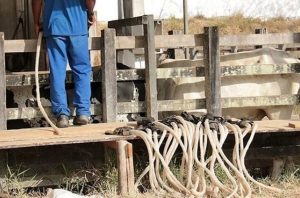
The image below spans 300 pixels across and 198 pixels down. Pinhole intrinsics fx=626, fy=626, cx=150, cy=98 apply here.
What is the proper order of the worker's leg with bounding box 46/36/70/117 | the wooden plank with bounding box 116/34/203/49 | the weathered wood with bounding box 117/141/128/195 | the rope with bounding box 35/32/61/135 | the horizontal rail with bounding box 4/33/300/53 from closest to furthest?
the weathered wood with bounding box 117/141/128/195
the rope with bounding box 35/32/61/135
the worker's leg with bounding box 46/36/70/117
the horizontal rail with bounding box 4/33/300/53
the wooden plank with bounding box 116/34/203/49

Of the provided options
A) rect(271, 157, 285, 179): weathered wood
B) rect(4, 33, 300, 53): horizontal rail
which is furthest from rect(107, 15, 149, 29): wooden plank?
rect(271, 157, 285, 179): weathered wood

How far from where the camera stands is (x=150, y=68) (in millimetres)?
6891

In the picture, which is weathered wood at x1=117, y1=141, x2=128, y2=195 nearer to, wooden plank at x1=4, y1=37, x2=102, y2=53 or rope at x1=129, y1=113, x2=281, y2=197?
rope at x1=129, y1=113, x2=281, y2=197

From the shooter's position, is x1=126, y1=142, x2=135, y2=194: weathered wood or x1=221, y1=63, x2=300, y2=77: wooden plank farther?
x1=221, y1=63, x2=300, y2=77: wooden plank

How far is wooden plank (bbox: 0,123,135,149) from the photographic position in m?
5.54

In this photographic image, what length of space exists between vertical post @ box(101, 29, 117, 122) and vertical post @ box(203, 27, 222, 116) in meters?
1.04

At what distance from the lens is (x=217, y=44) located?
6.96 metres

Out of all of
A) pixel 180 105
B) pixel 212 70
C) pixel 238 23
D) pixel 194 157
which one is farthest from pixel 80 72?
pixel 238 23

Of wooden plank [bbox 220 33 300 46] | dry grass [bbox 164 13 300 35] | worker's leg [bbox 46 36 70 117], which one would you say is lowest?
worker's leg [bbox 46 36 70 117]

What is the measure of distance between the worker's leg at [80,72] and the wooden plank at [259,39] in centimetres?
161

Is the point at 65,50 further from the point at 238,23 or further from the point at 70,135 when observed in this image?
the point at 238,23

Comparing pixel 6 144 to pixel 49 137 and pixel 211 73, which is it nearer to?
pixel 49 137

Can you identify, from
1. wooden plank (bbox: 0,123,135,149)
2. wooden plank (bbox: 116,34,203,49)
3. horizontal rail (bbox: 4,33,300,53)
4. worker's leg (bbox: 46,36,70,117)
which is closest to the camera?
wooden plank (bbox: 0,123,135,149)

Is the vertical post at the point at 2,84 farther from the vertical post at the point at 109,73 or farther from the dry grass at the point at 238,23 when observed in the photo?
the dry grass at the point at 238,23
